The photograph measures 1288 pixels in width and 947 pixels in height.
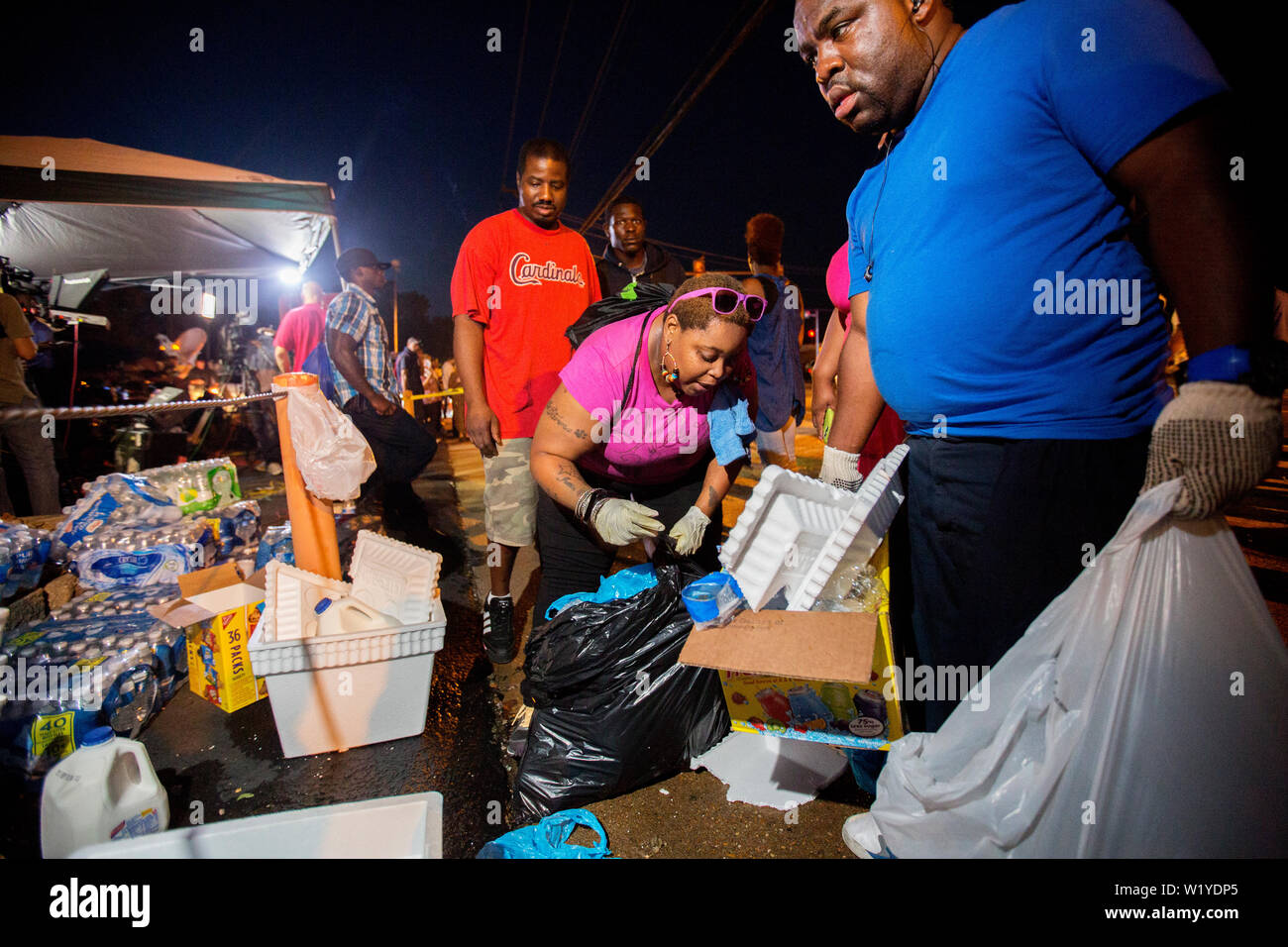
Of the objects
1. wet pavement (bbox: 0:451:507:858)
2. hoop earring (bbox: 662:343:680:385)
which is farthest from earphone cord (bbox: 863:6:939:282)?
wet pavement (bbox: 0:451:507:858)

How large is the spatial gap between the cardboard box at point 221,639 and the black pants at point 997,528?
2.59 m

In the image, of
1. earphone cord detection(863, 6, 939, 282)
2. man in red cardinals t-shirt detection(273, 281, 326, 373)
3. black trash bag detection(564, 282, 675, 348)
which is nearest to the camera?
earphone cord detection(863, 6, 939, 282)

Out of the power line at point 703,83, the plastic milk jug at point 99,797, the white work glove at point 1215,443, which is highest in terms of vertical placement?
the power line at point 703,83

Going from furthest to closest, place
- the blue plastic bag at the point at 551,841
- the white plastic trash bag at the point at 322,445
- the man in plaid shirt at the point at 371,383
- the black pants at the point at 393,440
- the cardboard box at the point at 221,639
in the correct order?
the black pants at the point at 393,440 → the man in plaid shirt at the point at 371,383 → the white plastic trash bag at the point at 322,445 → the cardboard box at the point at 221,639 → the blue plastic bag at the point at 551,841

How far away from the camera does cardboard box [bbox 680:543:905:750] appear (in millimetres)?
1336

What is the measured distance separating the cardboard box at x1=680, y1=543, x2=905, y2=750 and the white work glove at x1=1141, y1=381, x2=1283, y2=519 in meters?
0.65

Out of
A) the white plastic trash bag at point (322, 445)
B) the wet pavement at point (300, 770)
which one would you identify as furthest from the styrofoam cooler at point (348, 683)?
A: the white plastic trash bag at point (322, 445)

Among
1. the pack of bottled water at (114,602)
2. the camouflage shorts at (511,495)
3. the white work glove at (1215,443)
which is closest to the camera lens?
the white work glove at (1215,443)

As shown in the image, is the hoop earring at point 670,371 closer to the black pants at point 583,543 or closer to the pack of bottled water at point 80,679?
the black pants at point 583,543

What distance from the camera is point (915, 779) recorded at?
119 centimetres

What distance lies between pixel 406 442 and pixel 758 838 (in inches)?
146

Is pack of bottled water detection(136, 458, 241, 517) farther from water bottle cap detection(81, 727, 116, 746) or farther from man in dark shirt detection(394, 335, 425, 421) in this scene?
man in dark shirt detection(394, 335, 425, 421)

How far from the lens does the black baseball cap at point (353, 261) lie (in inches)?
186

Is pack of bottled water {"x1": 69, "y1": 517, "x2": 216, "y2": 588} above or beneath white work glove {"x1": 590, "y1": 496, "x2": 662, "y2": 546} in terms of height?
beneath
